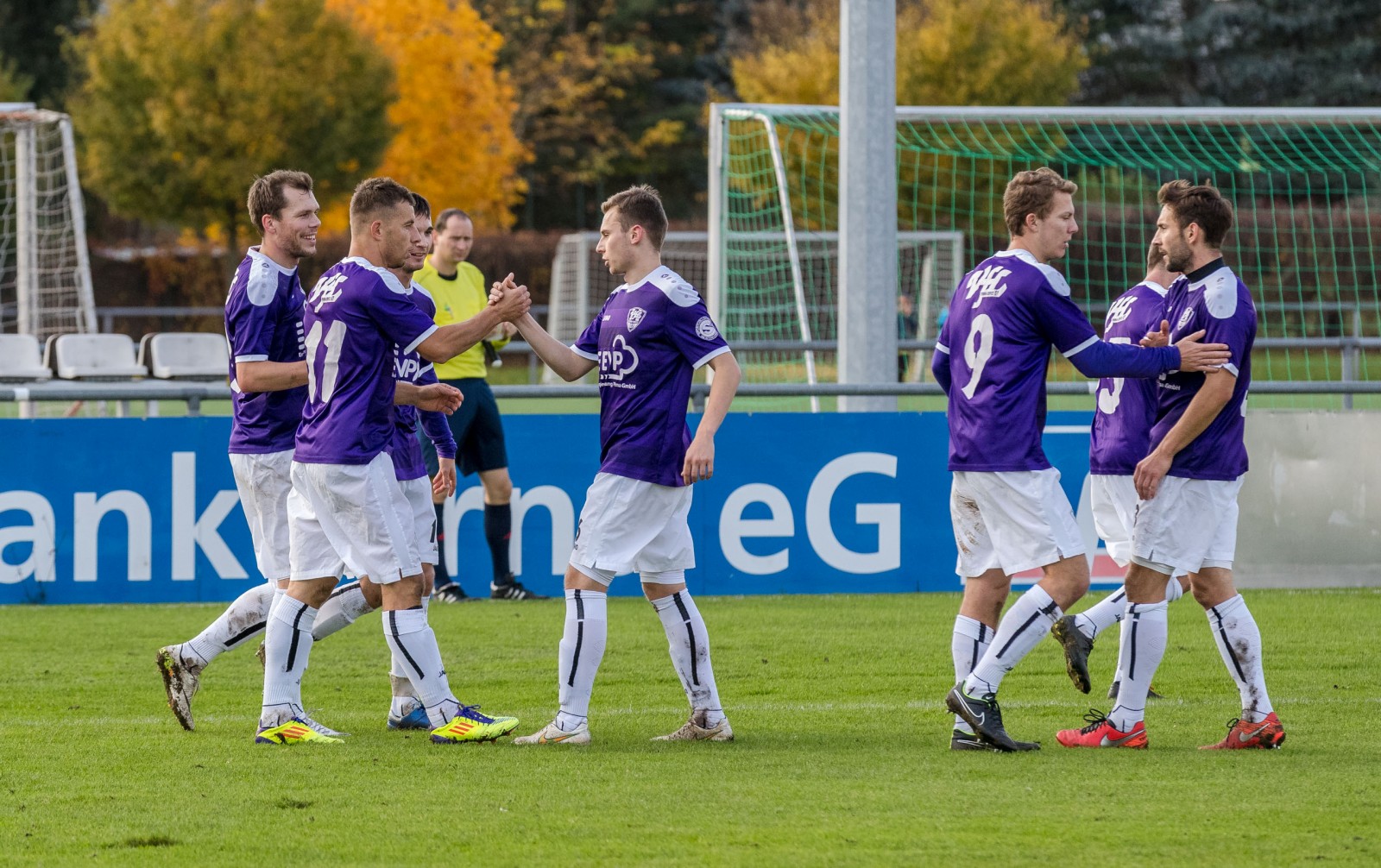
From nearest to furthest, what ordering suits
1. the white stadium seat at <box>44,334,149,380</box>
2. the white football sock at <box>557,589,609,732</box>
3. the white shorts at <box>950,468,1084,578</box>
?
the white shorts at <box>950,468,1084,578</box>, the white football sock at <box>557,589,609,732</box>, the white stadium seat at <box>44,334,149,380</box>

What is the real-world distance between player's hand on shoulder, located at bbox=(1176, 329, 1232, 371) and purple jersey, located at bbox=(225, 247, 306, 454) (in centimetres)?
320

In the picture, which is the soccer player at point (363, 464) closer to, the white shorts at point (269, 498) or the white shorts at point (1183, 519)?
the white shorts at point (269, 498)

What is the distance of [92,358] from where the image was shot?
18344 mm

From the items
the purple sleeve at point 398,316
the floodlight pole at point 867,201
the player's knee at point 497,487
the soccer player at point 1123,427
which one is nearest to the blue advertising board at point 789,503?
the player's knee at point 497,487

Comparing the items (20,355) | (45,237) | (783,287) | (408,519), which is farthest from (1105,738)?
(45,237)

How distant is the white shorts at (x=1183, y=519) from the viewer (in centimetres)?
618

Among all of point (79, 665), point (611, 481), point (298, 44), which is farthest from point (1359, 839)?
point (298, 44)

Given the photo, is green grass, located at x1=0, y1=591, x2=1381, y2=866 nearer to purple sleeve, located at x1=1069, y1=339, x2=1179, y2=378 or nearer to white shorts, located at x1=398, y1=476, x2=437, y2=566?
white shorts, located at x1=398, y1=476, x2=437, y2=566

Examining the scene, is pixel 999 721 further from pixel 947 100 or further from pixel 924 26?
pixel 924 26

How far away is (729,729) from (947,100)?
3073cm

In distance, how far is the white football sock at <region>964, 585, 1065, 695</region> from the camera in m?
5.98

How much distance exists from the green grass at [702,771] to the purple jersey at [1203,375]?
0.99m

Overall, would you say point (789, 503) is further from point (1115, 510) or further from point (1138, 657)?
point (1138, 657)

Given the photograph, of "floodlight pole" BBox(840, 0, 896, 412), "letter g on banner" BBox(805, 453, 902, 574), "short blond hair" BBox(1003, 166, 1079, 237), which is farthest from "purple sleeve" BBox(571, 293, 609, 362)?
"floodlight pole" BBox(840, 0, 896, 412)
